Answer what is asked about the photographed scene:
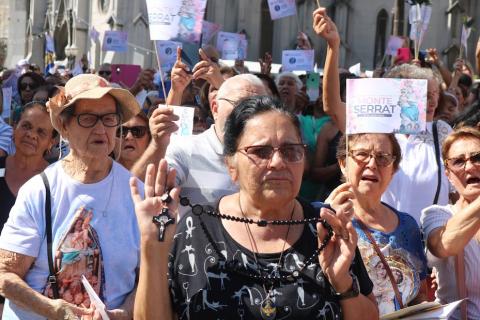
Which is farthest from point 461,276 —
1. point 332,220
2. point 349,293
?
point 332,220

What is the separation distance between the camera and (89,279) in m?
4.22

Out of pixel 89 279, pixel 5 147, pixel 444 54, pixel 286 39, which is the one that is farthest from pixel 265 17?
pixel 89 279

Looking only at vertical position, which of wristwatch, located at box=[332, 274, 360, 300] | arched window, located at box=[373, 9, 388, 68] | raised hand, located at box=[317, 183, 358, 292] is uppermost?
arched window, located at box=[373, 9, 388, 68]

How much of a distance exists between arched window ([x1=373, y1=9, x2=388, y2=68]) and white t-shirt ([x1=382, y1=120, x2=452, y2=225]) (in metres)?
40.7

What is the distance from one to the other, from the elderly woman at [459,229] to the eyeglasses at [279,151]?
1231 mm

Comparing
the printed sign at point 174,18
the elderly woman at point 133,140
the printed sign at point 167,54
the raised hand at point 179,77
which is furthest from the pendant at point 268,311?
the printed sign at point 167,54

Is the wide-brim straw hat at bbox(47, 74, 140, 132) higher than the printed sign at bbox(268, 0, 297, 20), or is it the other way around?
the printed sign at bbox(268, 0, 297, 20)

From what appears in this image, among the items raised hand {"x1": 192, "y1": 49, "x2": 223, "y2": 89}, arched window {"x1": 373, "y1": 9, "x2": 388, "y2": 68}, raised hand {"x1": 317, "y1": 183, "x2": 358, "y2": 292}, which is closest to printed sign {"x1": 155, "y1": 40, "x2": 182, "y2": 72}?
raised hand {"x1": 192, "y1": 49, "x2": 223, "y2": 89}

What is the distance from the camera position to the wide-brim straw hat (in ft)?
14.2

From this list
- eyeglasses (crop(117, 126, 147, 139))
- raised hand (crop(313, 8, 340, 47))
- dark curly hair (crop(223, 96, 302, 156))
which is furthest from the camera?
eyeglasses (crop(117, 126, 147, 139))

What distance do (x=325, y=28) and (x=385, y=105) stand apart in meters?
1.11

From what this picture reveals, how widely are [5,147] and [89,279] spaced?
3161mm

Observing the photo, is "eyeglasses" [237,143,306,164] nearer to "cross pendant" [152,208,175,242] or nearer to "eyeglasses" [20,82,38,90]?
"cross pendant" [152,208,175,242]

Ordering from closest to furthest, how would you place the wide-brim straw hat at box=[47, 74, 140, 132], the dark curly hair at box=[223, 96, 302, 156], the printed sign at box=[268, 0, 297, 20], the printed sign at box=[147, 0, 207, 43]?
1. the dark curly hair at box=[223, 96, 302, 156]
2. the wide-brim straw hat at box=[47, 74, 140, 132]
3. the printed sign at box=[147, 0, 207, 43]
4. the printed sign at box=[268, 0, 297, 20]
